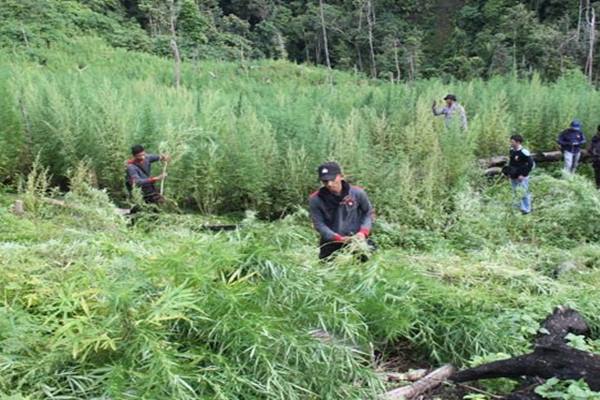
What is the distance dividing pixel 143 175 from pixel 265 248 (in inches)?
157

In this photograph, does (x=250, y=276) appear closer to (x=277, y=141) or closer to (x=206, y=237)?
(x=206, y=237)

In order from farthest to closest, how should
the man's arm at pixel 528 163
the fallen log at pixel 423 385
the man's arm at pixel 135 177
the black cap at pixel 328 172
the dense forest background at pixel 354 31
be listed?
the dense forest background at pixel 354 31
the man's arm at pixel 528 163
the man's arm at pixel 135 177
the black cap at pixel 328 172
the fallen log at pixel 423 385

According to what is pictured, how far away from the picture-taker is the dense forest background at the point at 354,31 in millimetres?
25062

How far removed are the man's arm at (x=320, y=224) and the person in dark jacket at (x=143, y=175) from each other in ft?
9.31

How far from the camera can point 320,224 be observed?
14.5 feet

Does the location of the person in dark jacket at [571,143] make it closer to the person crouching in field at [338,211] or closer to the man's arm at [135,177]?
the person crouching in field at [338,211]

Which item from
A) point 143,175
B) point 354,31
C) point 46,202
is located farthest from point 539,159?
point 354,31

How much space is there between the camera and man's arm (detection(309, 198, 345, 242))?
433cm

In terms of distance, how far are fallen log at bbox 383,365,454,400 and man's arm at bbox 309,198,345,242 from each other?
4.15 feet

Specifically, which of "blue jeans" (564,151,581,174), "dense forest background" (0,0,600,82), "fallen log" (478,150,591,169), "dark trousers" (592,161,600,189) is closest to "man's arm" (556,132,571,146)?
"blue jeans" (564,151,581,174)

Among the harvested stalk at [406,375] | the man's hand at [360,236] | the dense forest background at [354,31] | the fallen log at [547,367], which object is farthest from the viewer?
the dense forest background at [354,31]

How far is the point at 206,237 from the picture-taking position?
3.49 metres

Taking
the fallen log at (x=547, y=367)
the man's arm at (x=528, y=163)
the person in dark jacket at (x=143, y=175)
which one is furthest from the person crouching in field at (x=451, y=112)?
the fallen log at (x=547, y=367)

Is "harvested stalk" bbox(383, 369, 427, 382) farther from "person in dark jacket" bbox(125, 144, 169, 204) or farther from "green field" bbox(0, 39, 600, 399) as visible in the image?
"person in dark jacket" bbox(125, 144, 169, 204)
